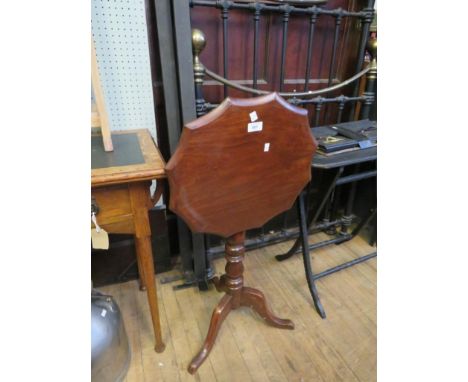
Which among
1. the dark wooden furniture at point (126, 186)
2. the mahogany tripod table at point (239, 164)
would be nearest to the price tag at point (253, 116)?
the mahogany tripod table at point (239, 164)

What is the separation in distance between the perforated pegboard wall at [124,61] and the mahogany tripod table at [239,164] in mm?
710

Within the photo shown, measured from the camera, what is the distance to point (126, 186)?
0.99 meters

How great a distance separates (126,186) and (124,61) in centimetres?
69

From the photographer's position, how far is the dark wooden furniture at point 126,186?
927 mm

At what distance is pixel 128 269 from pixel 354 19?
6.28 ft

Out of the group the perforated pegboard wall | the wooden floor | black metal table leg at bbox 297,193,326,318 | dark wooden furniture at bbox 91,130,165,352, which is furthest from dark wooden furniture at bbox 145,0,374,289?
black metal table leg at bbox 297,193,326,318

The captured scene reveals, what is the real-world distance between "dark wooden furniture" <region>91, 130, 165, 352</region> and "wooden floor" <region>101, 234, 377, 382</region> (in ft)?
1.46

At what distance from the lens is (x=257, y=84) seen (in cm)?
162

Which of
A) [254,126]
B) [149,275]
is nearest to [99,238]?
[149,275]

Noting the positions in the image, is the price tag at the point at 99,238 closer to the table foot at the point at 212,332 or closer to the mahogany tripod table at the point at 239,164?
the mahogany tripod table at the point at 239,164

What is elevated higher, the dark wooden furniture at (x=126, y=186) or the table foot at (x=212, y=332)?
the dark wooden furniture at (x=126, y=186)

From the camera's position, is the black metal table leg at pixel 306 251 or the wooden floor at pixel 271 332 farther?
the black metal table leg at pixel 306 251

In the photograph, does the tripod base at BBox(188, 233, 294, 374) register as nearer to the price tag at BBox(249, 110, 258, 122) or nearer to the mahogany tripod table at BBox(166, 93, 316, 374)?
the mahogany tripod table at BBox(166, 93, 316, 374)
